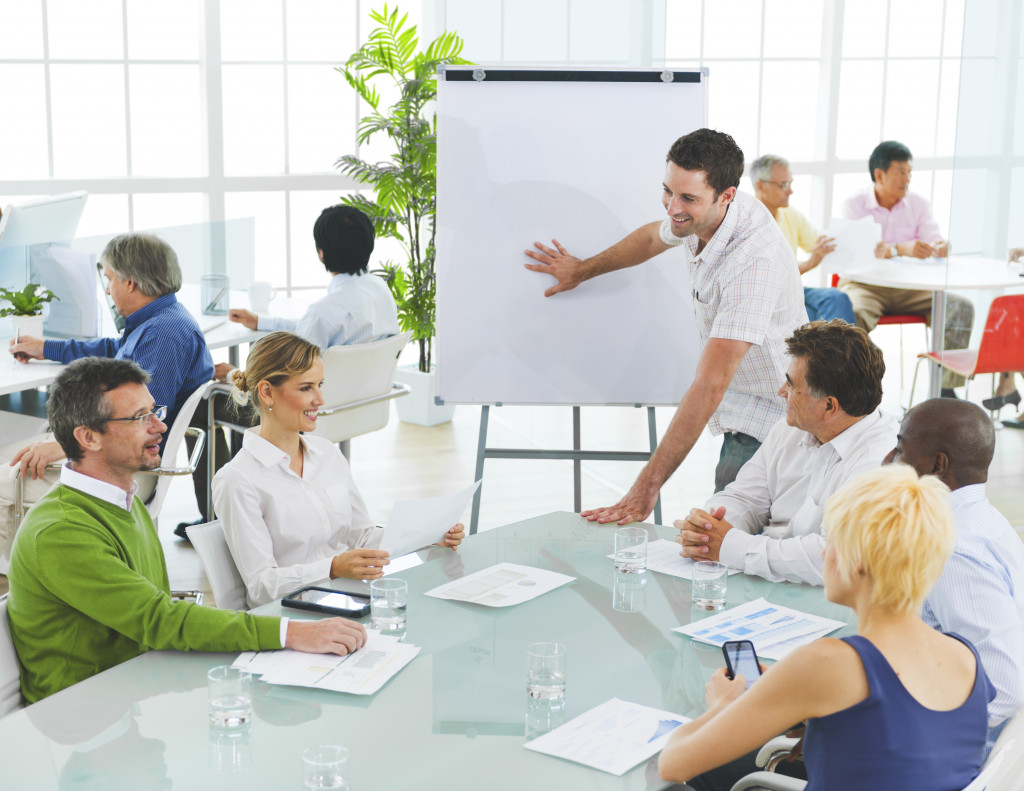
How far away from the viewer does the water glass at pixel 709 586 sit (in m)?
2.16

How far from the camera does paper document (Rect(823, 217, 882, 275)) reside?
5.86 meters

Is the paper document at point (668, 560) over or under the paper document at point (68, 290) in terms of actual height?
under

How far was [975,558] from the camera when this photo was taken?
1.81 meters

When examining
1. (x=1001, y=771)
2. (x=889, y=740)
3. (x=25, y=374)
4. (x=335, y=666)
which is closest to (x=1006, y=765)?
(x=1001, y=771)

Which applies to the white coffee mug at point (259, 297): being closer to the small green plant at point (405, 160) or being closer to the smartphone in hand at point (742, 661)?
the small green plant at point (405, 160)

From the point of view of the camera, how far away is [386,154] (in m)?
7.68

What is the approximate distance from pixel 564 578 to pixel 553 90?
5.60 feet

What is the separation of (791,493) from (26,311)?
310cm

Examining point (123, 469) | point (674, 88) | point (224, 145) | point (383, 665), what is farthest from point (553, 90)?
point (224, 145)

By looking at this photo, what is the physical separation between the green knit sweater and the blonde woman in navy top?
824 millimetres

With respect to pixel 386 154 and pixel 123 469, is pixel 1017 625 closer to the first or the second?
pixel 123 469

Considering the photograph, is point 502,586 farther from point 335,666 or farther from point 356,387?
point 356,387

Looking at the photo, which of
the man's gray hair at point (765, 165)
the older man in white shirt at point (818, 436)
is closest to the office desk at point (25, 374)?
the older man in white shirt at point (818, 436)

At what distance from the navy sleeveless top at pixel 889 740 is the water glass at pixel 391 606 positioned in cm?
83
